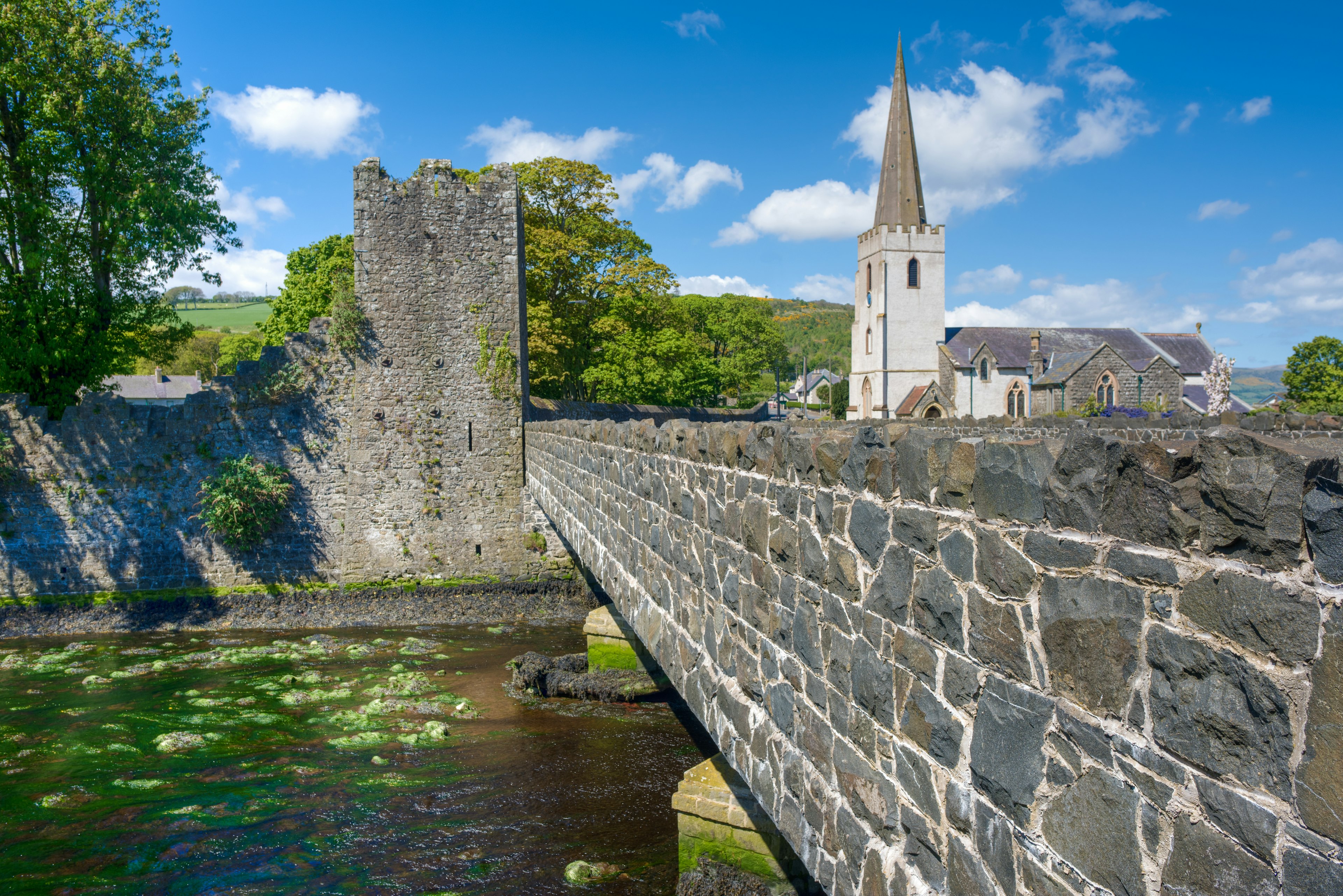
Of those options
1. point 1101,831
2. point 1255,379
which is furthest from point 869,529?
point 1255,379

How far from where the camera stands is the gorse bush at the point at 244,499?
16625mm

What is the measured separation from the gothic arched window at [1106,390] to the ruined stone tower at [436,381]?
3180 centimetres

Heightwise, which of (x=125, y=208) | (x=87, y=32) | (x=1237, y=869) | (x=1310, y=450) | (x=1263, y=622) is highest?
(x=87, y=32)

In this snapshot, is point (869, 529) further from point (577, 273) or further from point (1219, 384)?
point (1219, 384)

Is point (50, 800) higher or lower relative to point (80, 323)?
lower

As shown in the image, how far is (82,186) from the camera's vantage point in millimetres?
16859

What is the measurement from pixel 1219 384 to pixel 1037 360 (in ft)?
29.1

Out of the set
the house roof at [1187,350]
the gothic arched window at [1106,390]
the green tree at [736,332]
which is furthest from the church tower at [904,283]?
the green tree at [736,332]

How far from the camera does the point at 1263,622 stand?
1.38m

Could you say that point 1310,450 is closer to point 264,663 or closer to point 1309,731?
point 1309,731

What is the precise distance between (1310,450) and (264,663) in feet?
51.5

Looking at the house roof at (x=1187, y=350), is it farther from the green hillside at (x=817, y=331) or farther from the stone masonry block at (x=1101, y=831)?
the green hillside at (x=817, y=331)

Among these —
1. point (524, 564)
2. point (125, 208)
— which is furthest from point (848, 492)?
point (125, 208)

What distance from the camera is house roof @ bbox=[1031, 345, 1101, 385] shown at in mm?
38625
